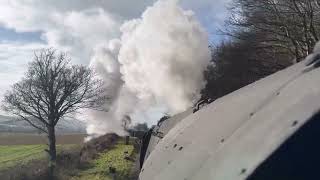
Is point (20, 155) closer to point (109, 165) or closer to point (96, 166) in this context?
point (96, 166)

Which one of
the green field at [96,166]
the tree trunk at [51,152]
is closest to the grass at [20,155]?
the green field at [96,166]

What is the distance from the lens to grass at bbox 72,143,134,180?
108 feet

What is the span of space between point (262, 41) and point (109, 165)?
13.8 meters

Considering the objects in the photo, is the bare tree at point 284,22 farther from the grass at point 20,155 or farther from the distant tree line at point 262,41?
the grass at point 20,155

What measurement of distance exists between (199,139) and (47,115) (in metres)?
39.8

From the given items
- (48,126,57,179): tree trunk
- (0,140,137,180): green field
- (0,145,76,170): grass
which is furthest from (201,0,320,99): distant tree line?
(0,145,76,170): grass

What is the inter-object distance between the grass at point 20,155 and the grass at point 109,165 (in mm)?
4920

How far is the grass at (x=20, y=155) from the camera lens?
4044 centimetres

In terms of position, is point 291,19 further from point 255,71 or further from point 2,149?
point 2,149

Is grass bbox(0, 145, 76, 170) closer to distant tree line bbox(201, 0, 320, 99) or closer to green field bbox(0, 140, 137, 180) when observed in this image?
green field bbox(0, 140, 137, 180)

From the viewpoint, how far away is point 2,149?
194 ft

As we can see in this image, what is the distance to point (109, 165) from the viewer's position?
35562 millimetres

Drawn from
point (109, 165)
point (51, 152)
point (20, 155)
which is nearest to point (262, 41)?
point (109, 165)

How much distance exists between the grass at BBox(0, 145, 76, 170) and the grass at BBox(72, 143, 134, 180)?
4920 mm
